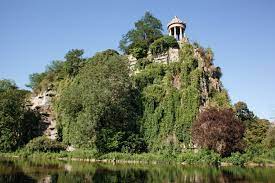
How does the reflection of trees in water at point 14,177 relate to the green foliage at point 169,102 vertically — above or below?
below

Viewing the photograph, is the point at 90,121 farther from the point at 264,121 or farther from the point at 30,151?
the point at 264,121

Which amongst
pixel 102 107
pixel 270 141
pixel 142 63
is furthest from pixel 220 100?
pixel 102 107

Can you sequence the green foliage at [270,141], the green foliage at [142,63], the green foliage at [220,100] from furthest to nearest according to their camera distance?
the green foliage at [142,63], the green foliage at [220,100], the green foliage at [270,141]

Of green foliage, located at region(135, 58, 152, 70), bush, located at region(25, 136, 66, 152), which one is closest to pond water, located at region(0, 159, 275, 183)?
bush, located at region(25, 136, 66, 152)

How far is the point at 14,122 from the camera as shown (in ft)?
179

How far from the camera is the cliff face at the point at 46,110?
59.8 meters

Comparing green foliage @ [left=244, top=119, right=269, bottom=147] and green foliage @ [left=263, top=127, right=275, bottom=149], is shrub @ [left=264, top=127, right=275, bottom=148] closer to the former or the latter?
green foliage @ [left=263, top=127, right=275, bottom=149]

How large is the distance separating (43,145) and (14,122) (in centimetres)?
779

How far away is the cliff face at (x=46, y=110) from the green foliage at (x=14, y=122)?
154 centimetres

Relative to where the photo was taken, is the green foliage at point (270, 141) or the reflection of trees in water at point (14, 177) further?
the green foliage at point (270, 141)

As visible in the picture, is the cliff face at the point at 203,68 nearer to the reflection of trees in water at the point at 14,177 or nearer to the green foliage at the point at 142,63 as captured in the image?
the green foliage at the point at 142,63

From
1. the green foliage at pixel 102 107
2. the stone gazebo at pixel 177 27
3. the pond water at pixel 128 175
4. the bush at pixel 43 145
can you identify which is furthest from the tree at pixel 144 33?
the pond water at pixel 128 175

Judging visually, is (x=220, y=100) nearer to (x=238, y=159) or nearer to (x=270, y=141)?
(x=270, y=141)

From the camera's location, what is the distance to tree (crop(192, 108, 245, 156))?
39969 millimetres
